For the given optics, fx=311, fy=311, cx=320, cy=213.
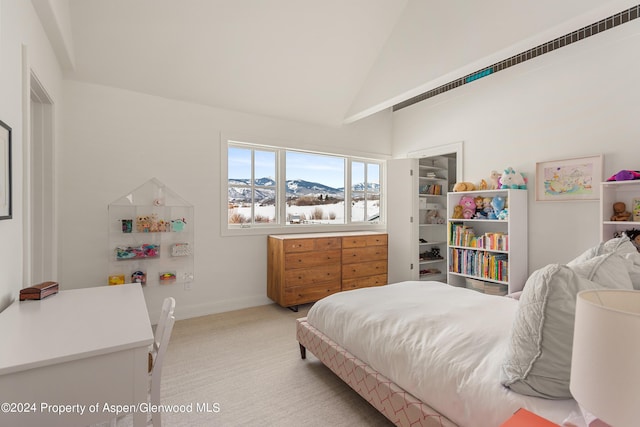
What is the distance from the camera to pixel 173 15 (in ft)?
9.18

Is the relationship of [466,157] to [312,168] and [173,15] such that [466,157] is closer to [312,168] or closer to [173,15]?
[312,168]

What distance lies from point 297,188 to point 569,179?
3.13 meters

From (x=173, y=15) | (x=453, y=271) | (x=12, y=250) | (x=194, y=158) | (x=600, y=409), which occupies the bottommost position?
(x=453, y=271)

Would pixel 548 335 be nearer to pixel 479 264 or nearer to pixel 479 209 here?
pixel 479 264

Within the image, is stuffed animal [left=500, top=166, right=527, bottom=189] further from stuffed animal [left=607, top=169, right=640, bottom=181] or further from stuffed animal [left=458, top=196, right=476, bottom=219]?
stuffed animal [left=607, top=169, right=640, bottom=181]

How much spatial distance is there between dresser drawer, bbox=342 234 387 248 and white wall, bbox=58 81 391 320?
109cm

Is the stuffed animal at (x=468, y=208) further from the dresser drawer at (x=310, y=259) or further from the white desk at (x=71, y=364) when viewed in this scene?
the white desk at (x=71, y=364)

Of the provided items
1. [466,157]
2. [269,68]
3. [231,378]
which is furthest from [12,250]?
[466,157]

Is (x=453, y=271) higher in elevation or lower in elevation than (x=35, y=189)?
lower

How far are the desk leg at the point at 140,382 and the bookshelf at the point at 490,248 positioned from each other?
3.50m

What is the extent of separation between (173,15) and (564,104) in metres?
3.92

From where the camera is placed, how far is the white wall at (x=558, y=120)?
285 centimetres

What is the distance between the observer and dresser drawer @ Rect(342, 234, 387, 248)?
4109mm

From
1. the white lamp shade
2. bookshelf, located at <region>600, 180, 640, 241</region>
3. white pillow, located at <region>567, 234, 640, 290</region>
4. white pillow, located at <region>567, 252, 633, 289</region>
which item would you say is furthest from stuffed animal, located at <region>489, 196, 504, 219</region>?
the white lamp shade
